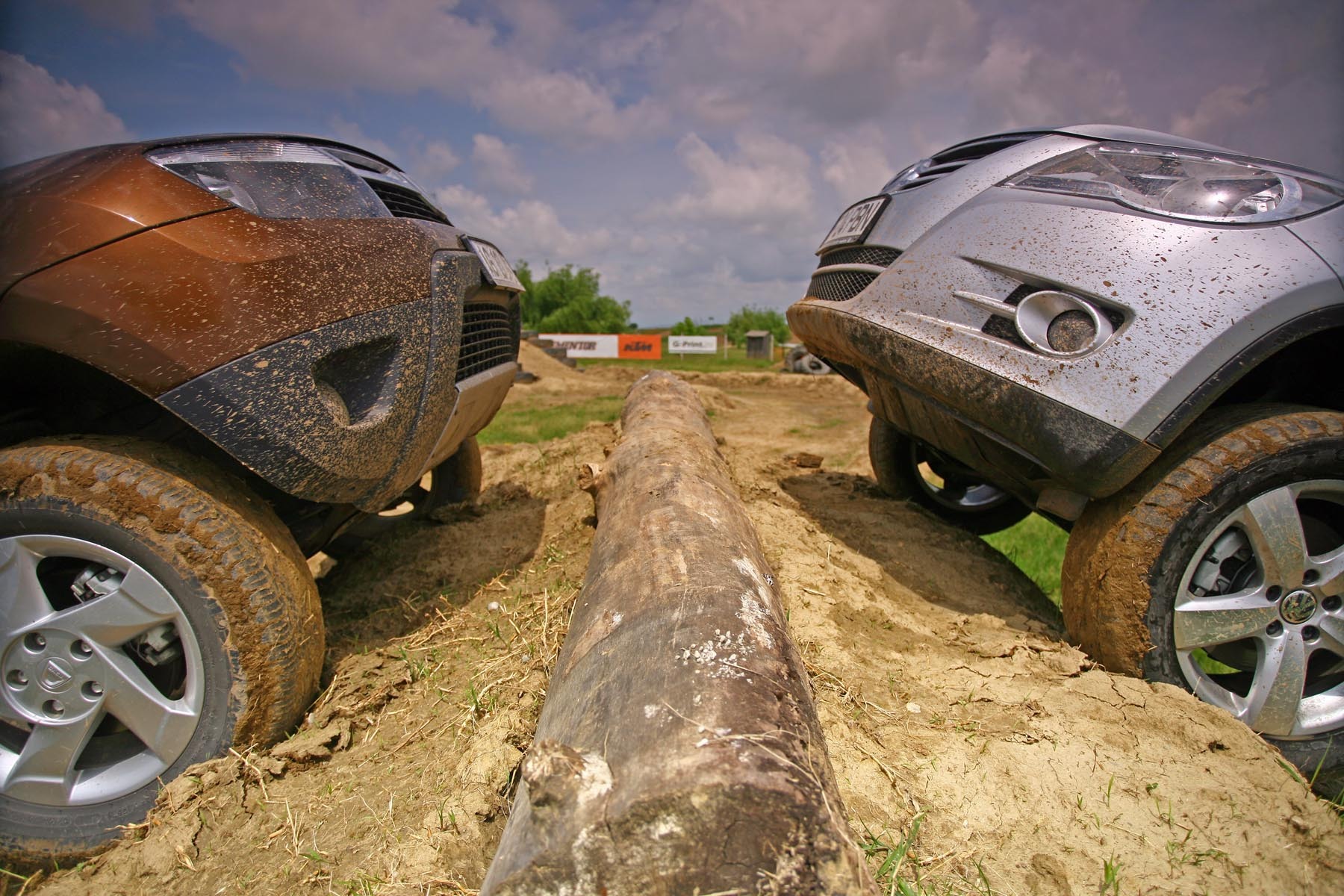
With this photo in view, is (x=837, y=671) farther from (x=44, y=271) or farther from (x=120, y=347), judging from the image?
(x=44, y=271)

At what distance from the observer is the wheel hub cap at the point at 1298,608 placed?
2057mm

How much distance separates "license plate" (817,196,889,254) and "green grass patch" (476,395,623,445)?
3.95 metres

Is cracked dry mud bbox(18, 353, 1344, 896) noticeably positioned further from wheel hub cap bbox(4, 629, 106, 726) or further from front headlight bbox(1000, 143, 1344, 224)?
front headlight bbox(1000, 143, 1344, 224)

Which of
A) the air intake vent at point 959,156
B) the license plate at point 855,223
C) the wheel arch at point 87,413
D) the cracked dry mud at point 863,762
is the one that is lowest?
the cracked dry mud at point 863,762

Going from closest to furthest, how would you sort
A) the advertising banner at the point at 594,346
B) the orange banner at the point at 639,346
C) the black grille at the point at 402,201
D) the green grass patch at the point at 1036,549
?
the black grille at the point at 402,201 < the green grass patch at the point at 1036,549 < the advertising banner at the point at 594,346 < the orange banner at the point at 639,346

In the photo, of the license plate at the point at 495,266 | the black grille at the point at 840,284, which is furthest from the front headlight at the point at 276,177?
the black grille at the point at 840,284

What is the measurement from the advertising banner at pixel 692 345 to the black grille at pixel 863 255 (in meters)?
34.1

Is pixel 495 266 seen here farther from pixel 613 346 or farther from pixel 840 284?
pixel 613 346

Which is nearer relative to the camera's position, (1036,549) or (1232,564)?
(1232,564)

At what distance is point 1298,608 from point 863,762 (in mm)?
1499

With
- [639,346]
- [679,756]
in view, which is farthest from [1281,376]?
[639,346]

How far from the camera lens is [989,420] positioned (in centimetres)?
236

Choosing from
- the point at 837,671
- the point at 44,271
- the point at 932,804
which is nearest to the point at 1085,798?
the point at 932,804

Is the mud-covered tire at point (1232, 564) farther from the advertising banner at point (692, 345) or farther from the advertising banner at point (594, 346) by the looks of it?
the advertising banner at point (692, 345)
